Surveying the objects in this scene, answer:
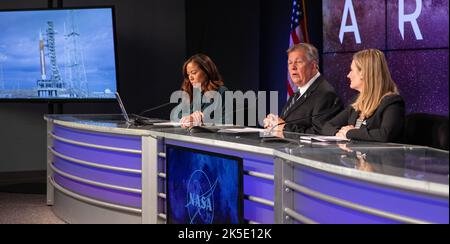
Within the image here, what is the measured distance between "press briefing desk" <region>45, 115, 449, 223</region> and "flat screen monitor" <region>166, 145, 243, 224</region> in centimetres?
10

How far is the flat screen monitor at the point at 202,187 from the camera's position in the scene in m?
3.17

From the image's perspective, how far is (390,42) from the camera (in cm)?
560

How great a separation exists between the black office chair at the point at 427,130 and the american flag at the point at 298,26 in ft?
8.99

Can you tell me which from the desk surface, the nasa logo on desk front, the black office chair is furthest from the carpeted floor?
the black office chair

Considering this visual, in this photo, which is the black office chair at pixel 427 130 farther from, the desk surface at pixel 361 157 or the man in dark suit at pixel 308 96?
the man in dark suit at pixel 308 96

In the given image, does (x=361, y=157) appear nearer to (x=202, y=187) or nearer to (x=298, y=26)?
(x=202, y=187)

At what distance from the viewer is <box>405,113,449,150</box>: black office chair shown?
139 inches

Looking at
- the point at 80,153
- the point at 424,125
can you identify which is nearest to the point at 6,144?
the point at 80,153

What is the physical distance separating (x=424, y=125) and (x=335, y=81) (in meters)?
2.53

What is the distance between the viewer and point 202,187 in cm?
342

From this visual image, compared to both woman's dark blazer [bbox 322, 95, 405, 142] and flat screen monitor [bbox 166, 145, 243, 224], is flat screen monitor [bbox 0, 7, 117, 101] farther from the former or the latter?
woman's dark blazer [bbox 322, 95, 405, 142]

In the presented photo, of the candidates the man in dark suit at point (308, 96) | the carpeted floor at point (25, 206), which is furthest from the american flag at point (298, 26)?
the carpeted floor at point (25, 206)
